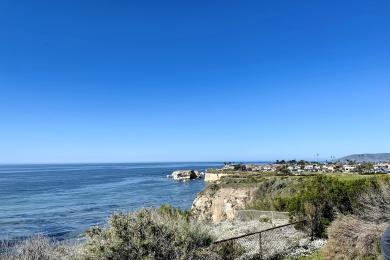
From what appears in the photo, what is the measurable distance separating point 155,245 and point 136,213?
0.69 metres

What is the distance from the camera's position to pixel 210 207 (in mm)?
46156

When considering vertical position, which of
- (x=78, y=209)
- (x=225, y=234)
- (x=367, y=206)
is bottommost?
(x=78, y=209)

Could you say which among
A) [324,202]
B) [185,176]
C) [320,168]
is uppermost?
[324,202]

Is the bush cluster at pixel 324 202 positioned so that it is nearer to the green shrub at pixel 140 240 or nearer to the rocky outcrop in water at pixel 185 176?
the green shrub at pixel 140 240

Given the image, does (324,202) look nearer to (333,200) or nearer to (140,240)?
(333,200)

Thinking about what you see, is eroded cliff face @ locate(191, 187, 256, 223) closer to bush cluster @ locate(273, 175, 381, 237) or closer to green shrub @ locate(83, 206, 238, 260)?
bush cluster @ locate(273, 175, 381, 237)

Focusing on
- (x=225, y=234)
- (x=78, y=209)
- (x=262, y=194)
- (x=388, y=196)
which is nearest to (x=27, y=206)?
(x=78, y=209)

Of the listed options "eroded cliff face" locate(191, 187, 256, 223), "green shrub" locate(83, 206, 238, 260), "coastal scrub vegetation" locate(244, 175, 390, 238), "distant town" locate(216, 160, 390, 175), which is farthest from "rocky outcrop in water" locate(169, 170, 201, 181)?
"green shrub" locate(83, 206, 238, 260)

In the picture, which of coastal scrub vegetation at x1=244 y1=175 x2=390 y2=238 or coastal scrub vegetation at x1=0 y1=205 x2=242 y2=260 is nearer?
coastal scrub vegetation at x1=0 y1=205 x2=242 y2=260

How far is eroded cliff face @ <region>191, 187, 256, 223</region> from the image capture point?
143 ft

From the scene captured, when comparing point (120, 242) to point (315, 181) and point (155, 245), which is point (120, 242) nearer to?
point (155, 245)

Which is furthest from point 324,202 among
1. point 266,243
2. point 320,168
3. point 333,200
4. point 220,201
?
point 320,168

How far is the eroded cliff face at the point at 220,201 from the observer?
4362 centimetres

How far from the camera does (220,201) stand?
151 ft
